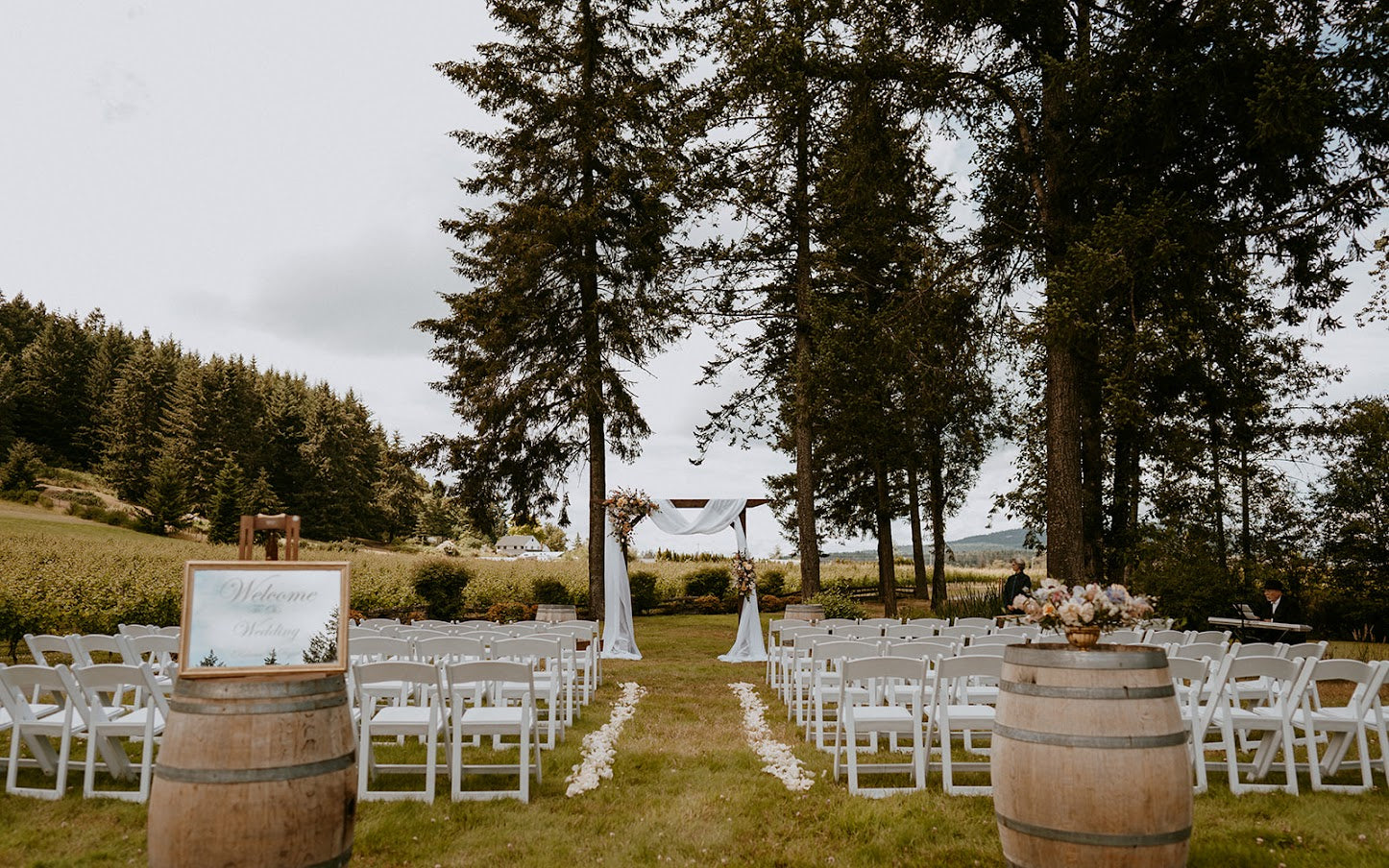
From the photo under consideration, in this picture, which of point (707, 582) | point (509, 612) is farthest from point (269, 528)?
point (707, 582)

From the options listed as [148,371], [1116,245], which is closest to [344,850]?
[1116,245]

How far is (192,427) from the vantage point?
153ft

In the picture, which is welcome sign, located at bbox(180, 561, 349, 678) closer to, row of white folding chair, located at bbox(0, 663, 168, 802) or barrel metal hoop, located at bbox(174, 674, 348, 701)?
barrel metal hoop, located at bbox(174, 674, 348, 701)

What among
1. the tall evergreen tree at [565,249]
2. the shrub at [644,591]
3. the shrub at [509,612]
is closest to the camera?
the tall evergreen tree at [565,249]

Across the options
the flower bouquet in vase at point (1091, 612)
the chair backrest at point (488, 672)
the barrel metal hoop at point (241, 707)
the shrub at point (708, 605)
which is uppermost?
the flower bouquet in vase at point (1091, 612)

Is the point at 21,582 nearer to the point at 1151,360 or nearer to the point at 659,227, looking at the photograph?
the point at 659,227

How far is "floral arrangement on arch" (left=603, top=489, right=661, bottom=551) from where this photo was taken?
15.8 metres

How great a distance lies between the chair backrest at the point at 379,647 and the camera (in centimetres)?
732

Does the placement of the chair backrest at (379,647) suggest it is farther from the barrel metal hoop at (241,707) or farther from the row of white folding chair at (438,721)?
the barrel metal hoop at (241,707)

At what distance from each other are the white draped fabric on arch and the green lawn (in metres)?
9.21

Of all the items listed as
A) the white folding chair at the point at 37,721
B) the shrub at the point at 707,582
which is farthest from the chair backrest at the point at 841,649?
the shrub at the point at 707,582

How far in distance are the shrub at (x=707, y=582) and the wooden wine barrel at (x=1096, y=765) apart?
23.8 meters

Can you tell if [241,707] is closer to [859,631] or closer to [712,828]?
[712,828]

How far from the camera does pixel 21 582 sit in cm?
1309
